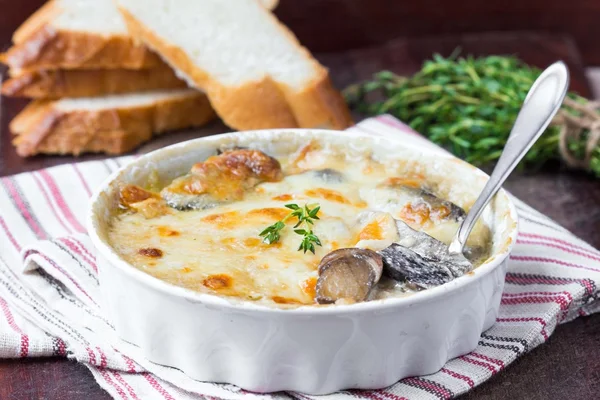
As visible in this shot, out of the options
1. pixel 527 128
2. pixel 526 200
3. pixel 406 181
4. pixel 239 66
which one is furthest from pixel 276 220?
pixel 239 66

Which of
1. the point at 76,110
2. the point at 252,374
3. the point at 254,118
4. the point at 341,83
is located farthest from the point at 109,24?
the point at 252,374

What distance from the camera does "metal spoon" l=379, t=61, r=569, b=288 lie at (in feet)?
6.92

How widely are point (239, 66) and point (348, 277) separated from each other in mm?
2133

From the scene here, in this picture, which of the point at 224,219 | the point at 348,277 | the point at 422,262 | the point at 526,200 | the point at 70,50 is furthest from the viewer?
the point at 70,50

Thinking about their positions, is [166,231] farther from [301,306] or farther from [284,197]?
[301,306]

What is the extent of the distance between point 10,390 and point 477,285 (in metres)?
1.24

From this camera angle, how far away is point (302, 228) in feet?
7.67

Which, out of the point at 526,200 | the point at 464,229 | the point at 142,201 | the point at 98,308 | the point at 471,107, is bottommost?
the point at 526,200

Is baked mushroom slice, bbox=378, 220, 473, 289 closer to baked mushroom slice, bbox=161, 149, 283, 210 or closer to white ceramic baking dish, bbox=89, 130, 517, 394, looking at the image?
white ceramic baking dish, bbox=89, 130, 517, 394

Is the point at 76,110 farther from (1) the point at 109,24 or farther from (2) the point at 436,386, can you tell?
(2) the point at 436,386

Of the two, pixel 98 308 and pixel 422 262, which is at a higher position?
pixel 422 262

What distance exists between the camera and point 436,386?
6.89 feet

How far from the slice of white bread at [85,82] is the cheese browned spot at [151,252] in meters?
2.00

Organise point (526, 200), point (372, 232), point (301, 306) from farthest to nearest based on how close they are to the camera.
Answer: point (526, 200) → point (372, 232) → point (301, 306)
